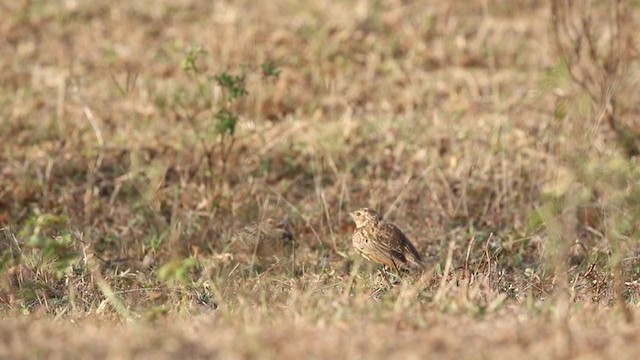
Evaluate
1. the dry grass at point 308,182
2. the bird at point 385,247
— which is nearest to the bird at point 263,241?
the dry grass at point 308,182

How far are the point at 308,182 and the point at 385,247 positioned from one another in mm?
2662

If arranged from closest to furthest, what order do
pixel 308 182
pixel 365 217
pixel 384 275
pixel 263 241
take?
1. pixel 384 275
2. pixel 365 217
3. pixel 263 241
4. pixel 308 182

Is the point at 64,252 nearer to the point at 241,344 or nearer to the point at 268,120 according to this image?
the point at 241,344

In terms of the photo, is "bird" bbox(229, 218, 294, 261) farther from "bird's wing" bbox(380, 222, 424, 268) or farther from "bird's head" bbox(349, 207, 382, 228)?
"bird's wing" bbox(380, 222, 424, 268)

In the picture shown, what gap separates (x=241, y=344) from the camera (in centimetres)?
420

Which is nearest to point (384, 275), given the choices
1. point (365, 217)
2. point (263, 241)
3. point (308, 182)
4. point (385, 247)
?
point (385, 247)

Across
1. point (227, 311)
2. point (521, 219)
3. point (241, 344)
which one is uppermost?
point (241, 344)

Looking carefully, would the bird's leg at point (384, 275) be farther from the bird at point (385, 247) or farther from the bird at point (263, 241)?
the bird at point (263, 241)

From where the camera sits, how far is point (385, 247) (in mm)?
6586

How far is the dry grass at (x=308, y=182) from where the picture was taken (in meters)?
4.68

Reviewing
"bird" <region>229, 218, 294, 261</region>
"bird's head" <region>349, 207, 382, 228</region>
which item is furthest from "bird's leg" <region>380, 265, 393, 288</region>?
"bird" <region>229, 218, 294, 261</region>

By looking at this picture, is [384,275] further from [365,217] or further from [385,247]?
[365,217]

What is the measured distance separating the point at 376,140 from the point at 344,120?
392 millimetres

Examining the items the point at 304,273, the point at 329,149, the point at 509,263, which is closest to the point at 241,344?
the point at 304,273
